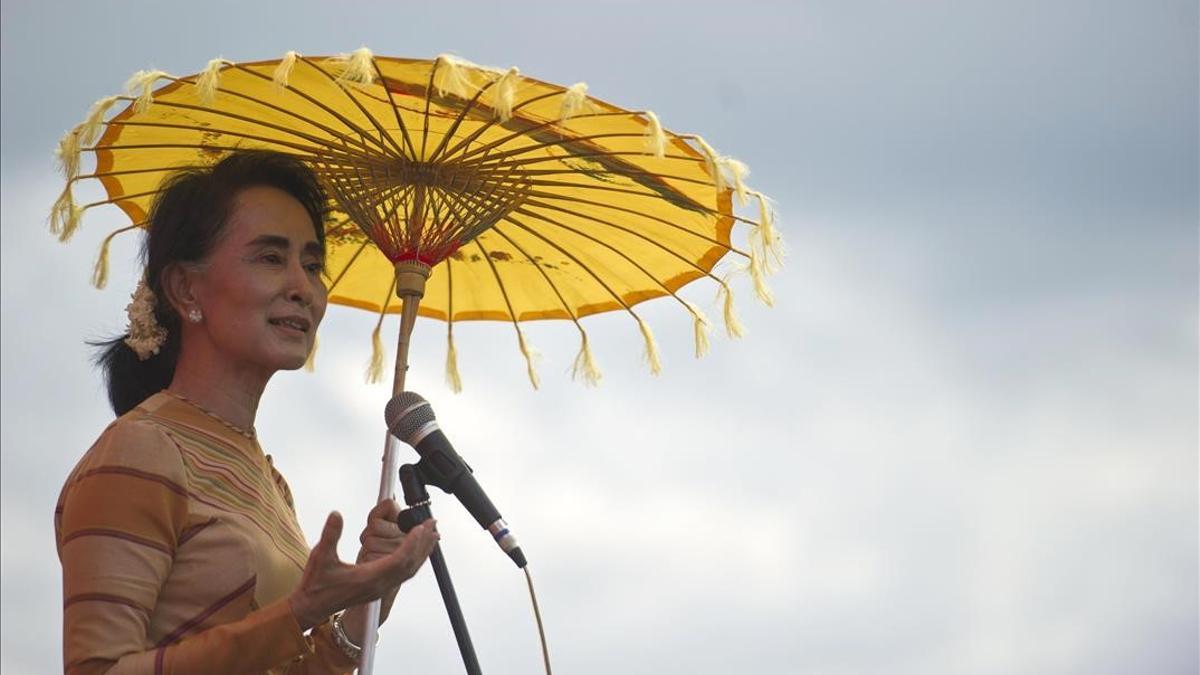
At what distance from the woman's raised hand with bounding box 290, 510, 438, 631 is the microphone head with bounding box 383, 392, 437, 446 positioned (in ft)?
0.92

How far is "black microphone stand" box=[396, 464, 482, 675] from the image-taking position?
129 inches

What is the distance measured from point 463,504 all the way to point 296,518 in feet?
3.01

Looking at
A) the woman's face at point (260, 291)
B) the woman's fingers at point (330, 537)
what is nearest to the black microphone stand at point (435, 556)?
the woman's fingers at point (330, 537)

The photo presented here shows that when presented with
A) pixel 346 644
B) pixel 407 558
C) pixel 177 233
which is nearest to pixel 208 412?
pixel 177 233

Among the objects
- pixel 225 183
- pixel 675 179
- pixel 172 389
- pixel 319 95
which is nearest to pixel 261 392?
pixel 172 389

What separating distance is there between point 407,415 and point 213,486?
21.6 inches

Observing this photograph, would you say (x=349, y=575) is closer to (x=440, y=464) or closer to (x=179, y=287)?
(x=440, y=464)

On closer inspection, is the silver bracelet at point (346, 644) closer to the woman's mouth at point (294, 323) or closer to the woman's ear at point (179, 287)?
the woman's mouth at point (294, 323)

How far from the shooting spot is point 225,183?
4.05 meters

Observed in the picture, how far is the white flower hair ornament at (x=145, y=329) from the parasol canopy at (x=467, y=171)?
1.56ft

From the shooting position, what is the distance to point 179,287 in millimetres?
3955

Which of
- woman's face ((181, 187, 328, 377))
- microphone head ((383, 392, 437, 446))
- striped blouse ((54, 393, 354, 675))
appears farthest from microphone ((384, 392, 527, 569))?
woman's face ((181, 187, 328, 377))

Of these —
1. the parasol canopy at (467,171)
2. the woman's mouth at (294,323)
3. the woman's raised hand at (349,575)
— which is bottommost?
the woman's raised hand at (349,575)

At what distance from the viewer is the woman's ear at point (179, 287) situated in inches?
155
